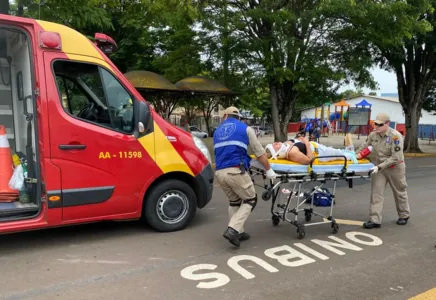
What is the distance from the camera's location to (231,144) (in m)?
4.76

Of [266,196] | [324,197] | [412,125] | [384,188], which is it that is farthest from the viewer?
[412,125]

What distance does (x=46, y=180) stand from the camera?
460 cm

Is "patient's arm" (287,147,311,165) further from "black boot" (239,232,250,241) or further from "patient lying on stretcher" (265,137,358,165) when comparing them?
"black boot" (239,232,250,241)

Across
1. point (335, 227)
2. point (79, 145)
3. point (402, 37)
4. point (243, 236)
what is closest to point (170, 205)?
point (243, 236)

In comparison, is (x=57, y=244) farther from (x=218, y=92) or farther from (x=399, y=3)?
(x=399, y=3)

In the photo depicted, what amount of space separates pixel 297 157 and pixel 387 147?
157cm

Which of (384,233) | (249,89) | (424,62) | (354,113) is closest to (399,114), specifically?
(354,113)

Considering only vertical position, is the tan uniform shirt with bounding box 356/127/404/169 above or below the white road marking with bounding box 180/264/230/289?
above

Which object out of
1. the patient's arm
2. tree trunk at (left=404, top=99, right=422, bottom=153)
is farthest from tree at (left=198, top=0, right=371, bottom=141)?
the patient's arm

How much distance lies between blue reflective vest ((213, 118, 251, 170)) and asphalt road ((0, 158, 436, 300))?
107 cm

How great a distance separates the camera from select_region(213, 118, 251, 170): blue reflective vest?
4.75 meters

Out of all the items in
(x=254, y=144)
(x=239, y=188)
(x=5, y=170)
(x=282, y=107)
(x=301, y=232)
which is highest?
(x=282, y=107)

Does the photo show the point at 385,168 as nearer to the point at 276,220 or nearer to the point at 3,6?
the point at 276,220

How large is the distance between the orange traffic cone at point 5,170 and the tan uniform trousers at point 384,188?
4919 mm
